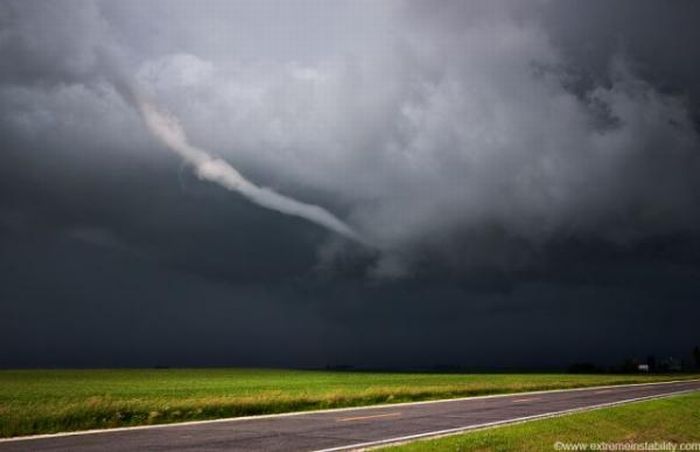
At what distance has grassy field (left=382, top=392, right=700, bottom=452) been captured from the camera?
50.8ft

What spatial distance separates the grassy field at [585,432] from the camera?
609 inches

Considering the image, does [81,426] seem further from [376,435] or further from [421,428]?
[421,428]

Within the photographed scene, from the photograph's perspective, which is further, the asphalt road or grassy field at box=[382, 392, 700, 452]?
grassy field at box=[382, 392, 700, 452]

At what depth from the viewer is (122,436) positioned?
17266mm

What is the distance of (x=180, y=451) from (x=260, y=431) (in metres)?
4.77

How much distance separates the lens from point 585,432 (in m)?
18.9

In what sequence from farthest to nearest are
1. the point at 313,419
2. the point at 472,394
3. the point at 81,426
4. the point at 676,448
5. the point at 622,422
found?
the point at 472,394, the point at 313,419, the point at 622,422, the point at 81,426, the point at 676,448

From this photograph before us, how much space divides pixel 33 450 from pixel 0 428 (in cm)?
455

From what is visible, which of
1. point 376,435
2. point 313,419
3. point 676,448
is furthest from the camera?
point 313,419

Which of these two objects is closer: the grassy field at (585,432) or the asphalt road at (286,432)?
the asphalt road at (286,432)

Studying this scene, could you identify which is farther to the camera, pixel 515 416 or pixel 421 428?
pixel 515 416

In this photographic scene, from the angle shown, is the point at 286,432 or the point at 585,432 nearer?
the point at 286,432

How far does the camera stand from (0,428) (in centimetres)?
1805

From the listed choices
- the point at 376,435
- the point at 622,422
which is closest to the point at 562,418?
the point at 622,422
